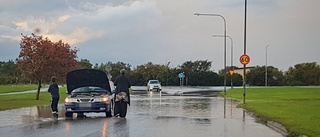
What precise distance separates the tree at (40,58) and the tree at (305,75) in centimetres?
6816

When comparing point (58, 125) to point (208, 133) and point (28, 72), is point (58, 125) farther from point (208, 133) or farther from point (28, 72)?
point (28, 72)

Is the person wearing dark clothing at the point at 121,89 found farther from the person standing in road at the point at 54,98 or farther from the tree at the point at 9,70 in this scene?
the tree at the point at 9,70

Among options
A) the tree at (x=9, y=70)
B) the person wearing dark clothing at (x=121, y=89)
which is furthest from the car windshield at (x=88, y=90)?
the tree at (x=9, y=70)

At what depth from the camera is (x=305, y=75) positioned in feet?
317

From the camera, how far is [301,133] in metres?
13.5

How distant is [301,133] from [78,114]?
10388mm

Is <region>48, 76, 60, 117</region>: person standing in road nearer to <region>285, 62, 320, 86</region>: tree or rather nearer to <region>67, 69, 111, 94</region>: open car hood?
<region>67, 69, 111, 94</region>: open car hood

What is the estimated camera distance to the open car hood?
21469 mm

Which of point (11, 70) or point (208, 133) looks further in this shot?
point (11, 70)

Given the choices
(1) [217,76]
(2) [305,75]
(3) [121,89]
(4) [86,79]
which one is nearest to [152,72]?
(1) [217,76]

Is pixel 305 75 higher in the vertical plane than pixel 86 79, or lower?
higher

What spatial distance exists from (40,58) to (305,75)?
71.3 metres

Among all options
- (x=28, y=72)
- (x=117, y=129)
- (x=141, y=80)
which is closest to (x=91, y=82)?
(x=117, y=129)

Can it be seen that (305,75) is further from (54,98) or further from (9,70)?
(54,98)
